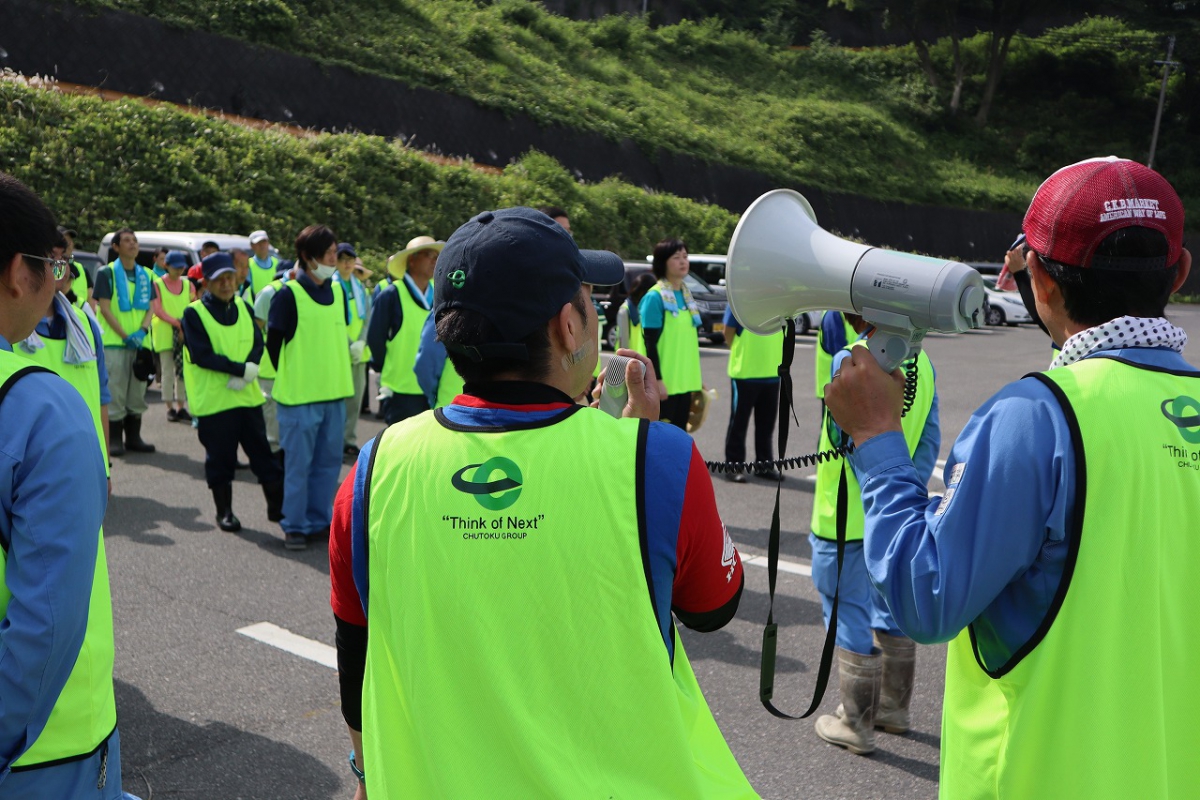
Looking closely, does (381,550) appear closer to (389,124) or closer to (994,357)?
(994,357)

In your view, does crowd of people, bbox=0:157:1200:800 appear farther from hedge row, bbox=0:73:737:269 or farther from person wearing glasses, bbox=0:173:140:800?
hedge row, bbox=0:73:737:269

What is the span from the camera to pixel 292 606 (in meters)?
5.71

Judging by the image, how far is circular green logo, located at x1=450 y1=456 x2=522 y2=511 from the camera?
1595 mm

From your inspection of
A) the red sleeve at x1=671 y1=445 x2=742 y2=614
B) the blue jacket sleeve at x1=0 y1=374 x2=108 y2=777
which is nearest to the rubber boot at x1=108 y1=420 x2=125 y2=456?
the blue jacket sleeve at x1=0 y1=374 x2=108 y2=777

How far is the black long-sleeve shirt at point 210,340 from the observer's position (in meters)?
7.06

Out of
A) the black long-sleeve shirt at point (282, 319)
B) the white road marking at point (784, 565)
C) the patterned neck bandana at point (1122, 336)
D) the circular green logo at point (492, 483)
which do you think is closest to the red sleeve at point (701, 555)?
the circular green logo at point (492, 483)

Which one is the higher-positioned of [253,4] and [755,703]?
[253,4]

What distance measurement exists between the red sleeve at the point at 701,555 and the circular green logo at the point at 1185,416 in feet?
2.50

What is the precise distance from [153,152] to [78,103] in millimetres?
1506

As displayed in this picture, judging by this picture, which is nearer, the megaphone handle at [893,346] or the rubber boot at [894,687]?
the megaphone handle at [893,346]

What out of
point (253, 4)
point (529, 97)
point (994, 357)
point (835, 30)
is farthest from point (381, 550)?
point (835, 30)

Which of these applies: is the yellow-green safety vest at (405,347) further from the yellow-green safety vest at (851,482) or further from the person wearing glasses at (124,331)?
the person wearing glasses at (124,331)

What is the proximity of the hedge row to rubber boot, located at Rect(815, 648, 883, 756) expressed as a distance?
16290 millimetres

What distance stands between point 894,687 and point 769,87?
47.1 meters
